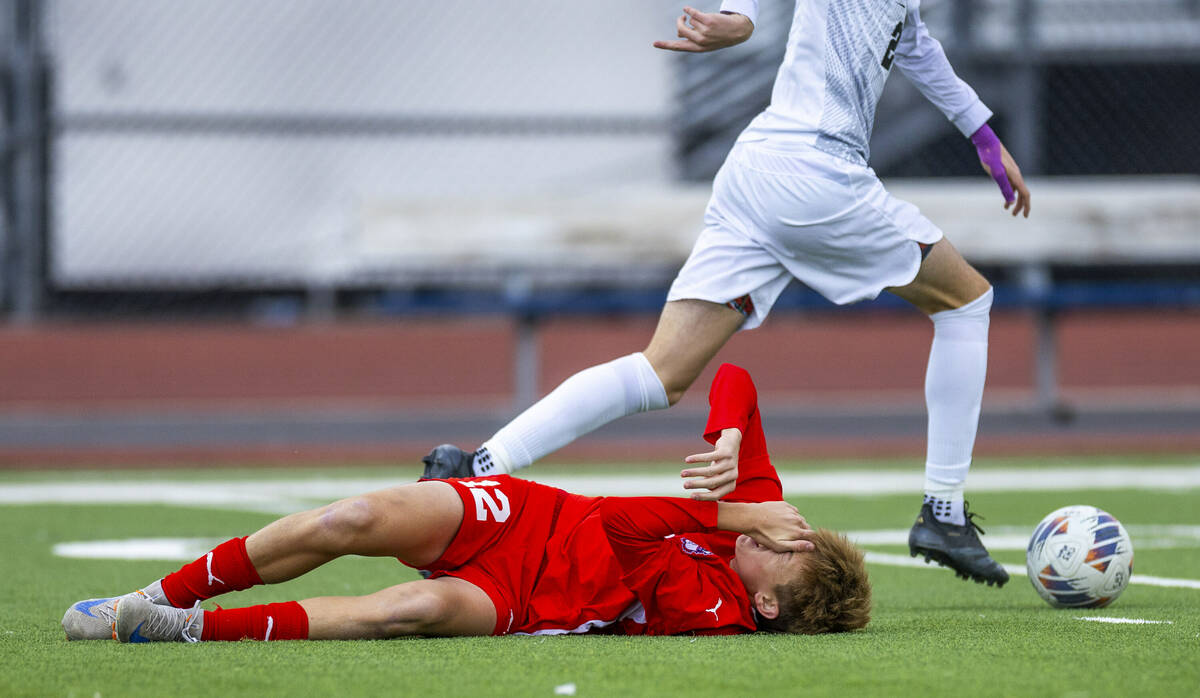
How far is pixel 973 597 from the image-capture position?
375 centimetres

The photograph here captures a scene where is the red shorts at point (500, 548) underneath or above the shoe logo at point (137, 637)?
above

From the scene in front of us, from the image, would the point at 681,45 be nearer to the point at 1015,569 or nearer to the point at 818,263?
the point at 818,263

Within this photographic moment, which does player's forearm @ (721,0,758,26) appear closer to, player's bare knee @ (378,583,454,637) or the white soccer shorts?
the white soccer shorts

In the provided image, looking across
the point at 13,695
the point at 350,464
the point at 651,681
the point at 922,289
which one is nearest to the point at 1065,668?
the point at 651,681

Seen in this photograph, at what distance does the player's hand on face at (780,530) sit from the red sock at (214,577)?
1.02m

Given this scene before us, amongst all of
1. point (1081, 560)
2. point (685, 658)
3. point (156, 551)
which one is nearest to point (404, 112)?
point (156, 551)

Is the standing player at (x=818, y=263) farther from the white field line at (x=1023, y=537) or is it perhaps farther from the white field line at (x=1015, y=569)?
the white field line at (x=1023, y=537)

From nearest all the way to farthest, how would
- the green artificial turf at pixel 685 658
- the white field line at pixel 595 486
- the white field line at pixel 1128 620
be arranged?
the green artificial turf at pixel 685 658, the white field line at pixel 1128 620, the white field line at pixel 595 486

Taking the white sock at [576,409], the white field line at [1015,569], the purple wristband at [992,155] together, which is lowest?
the white field line at [1015,569]

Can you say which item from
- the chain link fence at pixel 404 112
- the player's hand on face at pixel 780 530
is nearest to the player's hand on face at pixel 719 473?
the player's hand on face at pixel 780 530

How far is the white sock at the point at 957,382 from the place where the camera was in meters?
3.62

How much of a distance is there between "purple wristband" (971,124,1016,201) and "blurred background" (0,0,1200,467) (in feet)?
19.3

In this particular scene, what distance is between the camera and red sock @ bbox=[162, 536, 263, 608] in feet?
9.03

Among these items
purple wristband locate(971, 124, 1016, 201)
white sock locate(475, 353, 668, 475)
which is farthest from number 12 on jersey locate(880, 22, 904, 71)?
white sock locate(475, 353, 668, 475)
